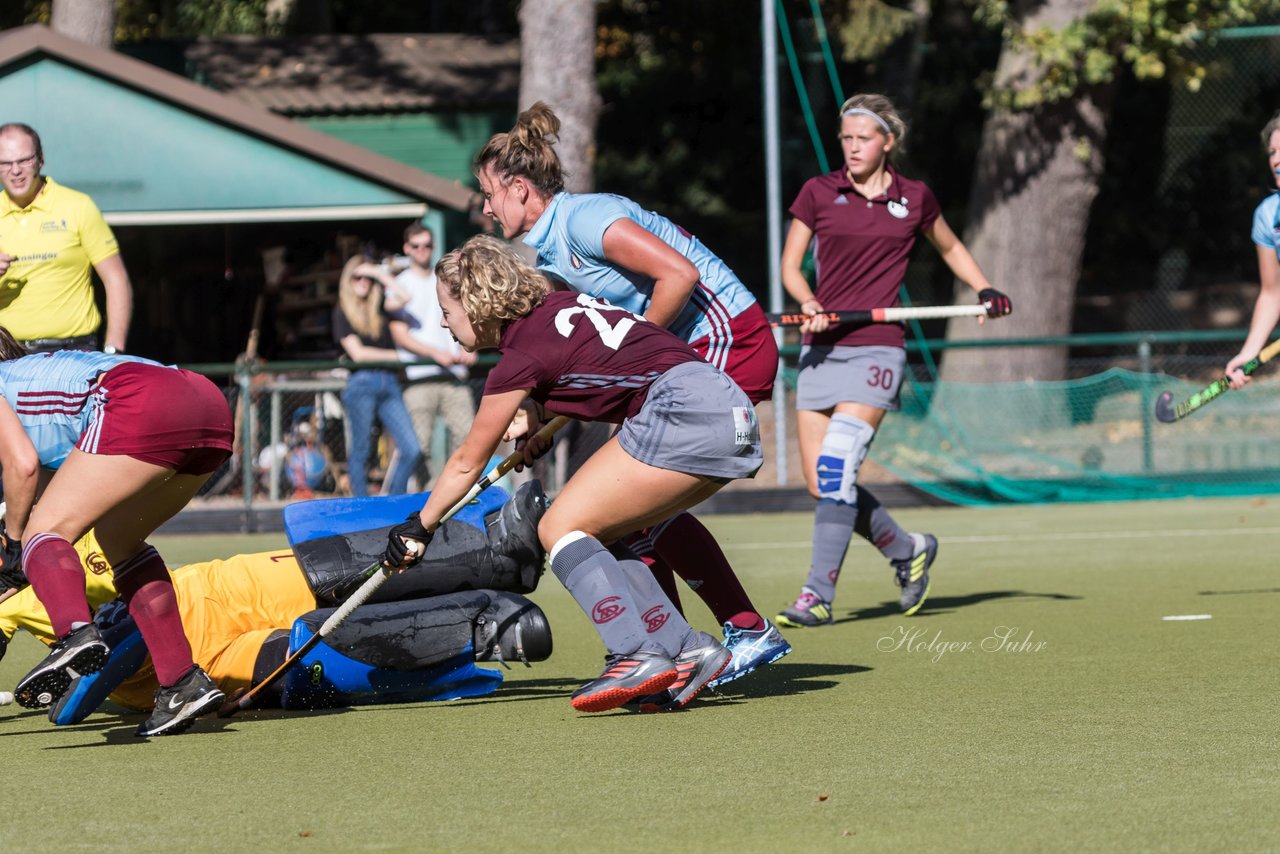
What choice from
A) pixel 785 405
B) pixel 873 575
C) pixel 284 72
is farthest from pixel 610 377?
pixel 284 72

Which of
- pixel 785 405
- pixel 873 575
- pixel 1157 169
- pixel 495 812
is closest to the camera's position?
pixel 495 812

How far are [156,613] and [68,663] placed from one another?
473mm

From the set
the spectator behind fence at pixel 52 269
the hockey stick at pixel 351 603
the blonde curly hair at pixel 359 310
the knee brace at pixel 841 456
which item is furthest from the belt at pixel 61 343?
the blonde curly hair at pixel 359 310

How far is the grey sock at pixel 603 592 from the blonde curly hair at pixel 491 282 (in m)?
0.66

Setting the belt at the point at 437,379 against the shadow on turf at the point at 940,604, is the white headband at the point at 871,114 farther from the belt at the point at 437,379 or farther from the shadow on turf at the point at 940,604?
the belt at the point at 437,379

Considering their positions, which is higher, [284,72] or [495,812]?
[284,72]

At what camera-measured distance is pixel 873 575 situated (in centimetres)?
909

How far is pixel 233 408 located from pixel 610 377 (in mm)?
8118

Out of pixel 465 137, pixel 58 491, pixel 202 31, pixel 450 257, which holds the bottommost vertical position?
pixel 58 491

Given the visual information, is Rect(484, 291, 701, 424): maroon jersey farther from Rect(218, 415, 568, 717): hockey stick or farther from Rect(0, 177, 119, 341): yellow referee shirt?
Rect(0, 177, 119, 341): yellow referee shirt

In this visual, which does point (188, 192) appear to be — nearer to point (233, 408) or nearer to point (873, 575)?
point (233, 408)

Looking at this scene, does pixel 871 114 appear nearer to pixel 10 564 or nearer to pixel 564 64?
pixel 10 564

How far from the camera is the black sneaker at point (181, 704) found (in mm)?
4840
